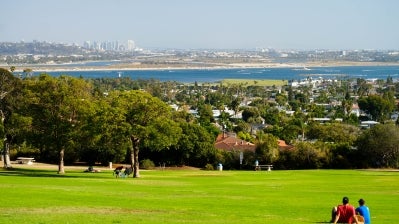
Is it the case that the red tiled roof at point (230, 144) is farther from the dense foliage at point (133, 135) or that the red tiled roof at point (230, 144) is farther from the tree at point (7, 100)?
the tree at point (7, 100)

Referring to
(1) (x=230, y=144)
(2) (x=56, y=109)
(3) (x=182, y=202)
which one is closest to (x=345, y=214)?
(3) (x=182, y=202)

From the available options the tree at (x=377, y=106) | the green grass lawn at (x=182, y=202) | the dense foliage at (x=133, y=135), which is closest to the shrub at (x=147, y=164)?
the dense foliage at (x=133, y=135)

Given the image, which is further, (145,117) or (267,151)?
(267,151)

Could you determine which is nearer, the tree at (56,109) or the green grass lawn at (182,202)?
the green grass lawn at (182,202)

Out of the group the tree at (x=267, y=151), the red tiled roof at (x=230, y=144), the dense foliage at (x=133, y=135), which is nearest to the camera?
the dense foliage at (x=133, y=135)

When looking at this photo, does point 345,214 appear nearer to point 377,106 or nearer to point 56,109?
point 56,109

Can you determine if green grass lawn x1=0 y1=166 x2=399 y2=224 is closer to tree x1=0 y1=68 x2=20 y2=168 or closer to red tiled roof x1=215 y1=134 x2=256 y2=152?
tree x1=0 y1=68 x2=20 y2=168

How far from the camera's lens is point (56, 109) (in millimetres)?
50188

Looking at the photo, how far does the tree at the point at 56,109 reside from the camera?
49.5 metres

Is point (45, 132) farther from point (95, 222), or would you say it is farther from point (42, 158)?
point (95, 222)

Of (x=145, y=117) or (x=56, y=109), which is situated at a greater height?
(x=56, y=109)

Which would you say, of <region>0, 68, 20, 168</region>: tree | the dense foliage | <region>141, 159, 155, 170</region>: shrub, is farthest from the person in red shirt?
<region>141, 159, 155, 170</region>: shrub

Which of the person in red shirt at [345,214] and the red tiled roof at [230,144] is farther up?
the person in red shirt at [345,214]

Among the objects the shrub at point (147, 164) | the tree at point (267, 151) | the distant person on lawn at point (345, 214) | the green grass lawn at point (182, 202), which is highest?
the distant person on lawn at point (345, 214)
